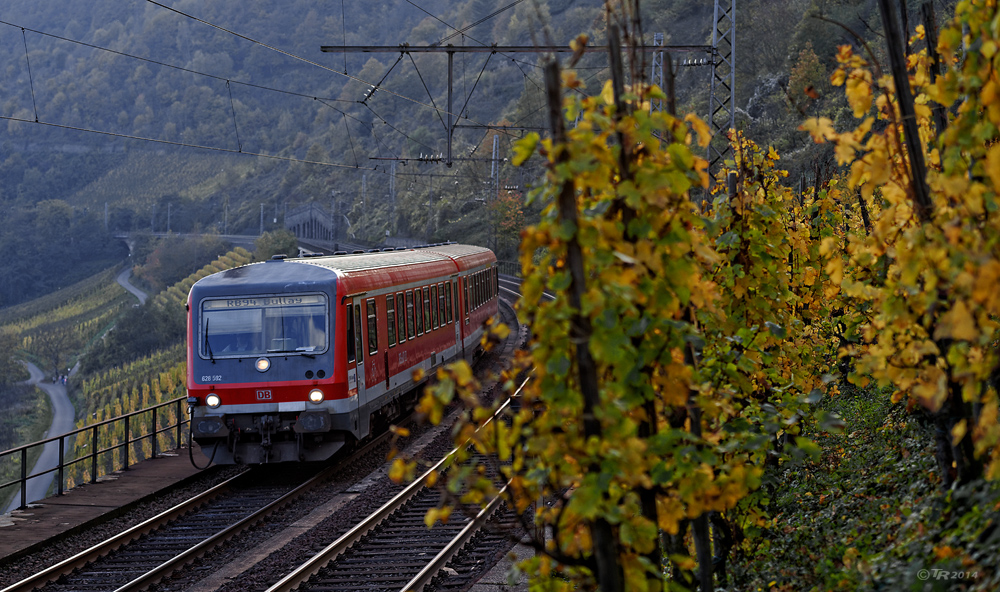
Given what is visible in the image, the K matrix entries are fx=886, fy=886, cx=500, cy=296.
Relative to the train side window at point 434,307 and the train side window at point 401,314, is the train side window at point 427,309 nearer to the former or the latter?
the train side window at point 434,307

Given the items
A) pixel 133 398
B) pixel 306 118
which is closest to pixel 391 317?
pixel 133 398

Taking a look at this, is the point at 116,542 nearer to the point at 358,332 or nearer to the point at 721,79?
the point at 358,332

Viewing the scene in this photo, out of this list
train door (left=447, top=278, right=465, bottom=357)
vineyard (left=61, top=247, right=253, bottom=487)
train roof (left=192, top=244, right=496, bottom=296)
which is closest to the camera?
train roof (left=192, top=244, right=496, bottom=296)

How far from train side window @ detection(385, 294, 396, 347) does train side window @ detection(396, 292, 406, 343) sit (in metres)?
0.23

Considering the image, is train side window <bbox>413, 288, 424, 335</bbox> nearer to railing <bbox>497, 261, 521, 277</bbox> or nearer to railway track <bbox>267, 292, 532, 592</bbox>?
railway track <bbox>267, 292, 532, 592</bbox>

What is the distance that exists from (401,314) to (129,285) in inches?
4098

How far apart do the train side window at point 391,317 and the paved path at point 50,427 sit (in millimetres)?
→ 30437

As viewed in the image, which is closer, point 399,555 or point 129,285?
point 399,555

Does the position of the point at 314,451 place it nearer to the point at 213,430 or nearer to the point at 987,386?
the point at 213,430

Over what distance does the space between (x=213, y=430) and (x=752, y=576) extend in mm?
8740

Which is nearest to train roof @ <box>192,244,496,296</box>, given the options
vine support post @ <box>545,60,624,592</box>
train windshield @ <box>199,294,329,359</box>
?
train windshield @ <box>199,294,329,359</box>

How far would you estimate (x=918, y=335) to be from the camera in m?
4.58

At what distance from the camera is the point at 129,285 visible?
363 feet

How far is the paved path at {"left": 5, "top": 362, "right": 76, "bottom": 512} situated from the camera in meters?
51.7
